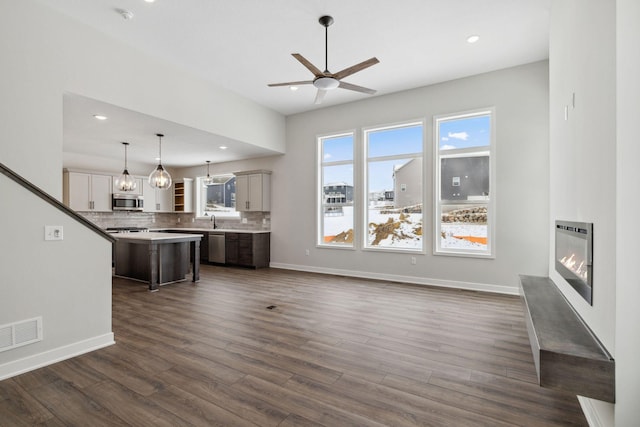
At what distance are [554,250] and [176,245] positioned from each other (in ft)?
17.7

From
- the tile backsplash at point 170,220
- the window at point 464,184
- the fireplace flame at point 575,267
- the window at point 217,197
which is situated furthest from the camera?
the window at point 217,197

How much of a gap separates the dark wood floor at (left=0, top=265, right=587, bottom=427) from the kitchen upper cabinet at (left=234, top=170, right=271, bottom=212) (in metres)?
3.35

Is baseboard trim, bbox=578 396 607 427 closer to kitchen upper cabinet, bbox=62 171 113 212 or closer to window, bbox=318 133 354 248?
window, bbox=318 133 354 248

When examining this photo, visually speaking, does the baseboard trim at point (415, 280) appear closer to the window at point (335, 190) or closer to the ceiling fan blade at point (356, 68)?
the window at point (335, 190)

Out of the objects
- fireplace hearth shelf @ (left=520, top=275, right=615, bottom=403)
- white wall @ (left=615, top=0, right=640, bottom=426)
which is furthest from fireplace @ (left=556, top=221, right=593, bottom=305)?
white wall @ (left=615, top=0, right=640, bottom=426)

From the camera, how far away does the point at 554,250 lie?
2.97 metres

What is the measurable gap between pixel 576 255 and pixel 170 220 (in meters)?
9.75

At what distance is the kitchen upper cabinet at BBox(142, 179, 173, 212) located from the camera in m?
8.67

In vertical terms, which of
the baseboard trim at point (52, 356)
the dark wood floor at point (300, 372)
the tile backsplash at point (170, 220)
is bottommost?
the dark wood floor at point (300, 372)

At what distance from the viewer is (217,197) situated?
8.94 m

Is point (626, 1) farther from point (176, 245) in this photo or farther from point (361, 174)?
point (176, 245)

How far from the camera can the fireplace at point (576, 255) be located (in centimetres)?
192

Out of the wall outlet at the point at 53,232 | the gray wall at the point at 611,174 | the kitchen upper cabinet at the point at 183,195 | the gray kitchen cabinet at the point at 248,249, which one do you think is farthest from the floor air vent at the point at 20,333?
the kitchen upper cabinet at the point at 183,195

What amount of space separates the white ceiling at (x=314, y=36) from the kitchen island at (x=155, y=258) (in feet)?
5.86
